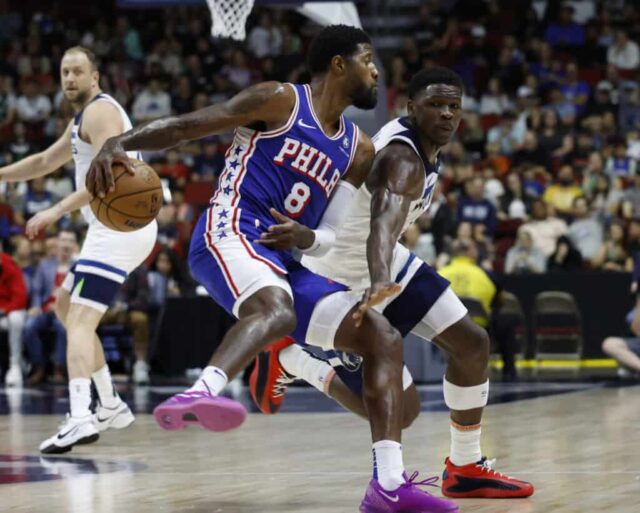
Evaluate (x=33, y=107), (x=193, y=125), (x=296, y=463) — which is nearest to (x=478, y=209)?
(x=33, y=107)

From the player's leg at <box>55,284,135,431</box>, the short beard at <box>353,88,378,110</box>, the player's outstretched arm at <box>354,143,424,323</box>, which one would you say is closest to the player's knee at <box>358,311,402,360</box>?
the player's outstretched arm at <box>354,143,424,323</box>

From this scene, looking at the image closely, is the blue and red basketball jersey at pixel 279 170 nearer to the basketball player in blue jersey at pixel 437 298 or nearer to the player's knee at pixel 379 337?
the basketball player in blue jersey at pixel 437 298

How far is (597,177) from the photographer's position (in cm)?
1672

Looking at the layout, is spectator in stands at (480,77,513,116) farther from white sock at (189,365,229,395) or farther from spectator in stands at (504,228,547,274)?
white sock at (189,365,229,395)

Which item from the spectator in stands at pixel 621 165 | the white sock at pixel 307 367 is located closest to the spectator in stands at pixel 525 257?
the spectator in stands at pixel 621 165

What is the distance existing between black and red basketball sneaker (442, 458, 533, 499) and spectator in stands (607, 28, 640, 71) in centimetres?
1531

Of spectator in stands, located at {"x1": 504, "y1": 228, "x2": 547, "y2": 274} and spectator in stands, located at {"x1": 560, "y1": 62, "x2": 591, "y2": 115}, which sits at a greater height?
spectator in stands, located at {"x1": 560, "y1": 62, "x2": 591, "y2": 115}

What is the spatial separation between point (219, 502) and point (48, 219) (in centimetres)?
264

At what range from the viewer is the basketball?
4969 millimetres

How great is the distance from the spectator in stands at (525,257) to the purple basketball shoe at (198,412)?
1110 cm

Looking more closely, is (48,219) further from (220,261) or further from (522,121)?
(522,121)

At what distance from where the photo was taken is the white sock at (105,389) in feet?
26.7

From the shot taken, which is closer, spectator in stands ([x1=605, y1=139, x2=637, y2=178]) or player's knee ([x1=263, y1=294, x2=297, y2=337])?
player's knee ([x1=263, y1=294, x2=297, y2=337])

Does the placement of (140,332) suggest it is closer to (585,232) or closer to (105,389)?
(585,232)
